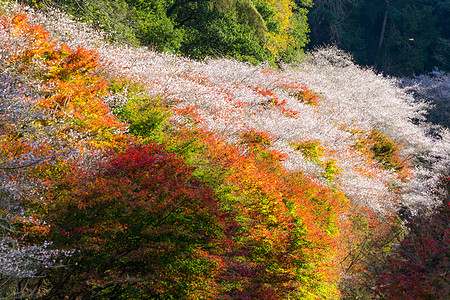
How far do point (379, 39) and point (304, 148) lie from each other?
106 feet

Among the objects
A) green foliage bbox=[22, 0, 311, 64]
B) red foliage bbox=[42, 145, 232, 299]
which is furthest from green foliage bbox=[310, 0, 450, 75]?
red foliage bbox=[42, 145, 232, 299]

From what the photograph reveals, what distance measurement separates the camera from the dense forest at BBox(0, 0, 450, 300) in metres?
7.09

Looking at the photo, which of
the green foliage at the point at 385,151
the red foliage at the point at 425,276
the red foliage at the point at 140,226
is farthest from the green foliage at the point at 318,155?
the red foliage at the point at 140,226

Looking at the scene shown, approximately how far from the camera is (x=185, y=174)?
825cm

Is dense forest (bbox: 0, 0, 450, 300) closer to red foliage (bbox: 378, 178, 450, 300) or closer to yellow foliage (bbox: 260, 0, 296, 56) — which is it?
red foliage (bbox: 378, 178, 450, 300)

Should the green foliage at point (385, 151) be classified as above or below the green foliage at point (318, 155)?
below

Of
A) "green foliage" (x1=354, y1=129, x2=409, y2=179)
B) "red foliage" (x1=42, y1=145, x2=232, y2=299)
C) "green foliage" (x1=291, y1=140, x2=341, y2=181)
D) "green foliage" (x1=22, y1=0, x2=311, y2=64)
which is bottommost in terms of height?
"green foliage" (x1=354, y1=129, x2=409, y2=179)

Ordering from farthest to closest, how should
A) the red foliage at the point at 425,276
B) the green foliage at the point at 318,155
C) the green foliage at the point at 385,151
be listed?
1. the green foliage at the point at 385,151
2. the green foliage at the point at 318,155
3. the red foliage at the point at 425,276

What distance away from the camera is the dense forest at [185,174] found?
7.09 m

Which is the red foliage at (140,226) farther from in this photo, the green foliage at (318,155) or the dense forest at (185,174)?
the green foliage at (318,155)

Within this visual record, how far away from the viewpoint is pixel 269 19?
28.4 meters

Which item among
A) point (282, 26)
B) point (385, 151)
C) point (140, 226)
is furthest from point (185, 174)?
point (282, 26)

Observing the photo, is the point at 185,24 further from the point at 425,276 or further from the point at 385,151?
the point at 425,276

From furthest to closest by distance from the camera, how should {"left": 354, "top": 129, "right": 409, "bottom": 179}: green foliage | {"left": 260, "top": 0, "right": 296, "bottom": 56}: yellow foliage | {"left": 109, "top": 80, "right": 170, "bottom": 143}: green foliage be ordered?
{"left": 260, "top": 0, "right": 296, "bottom": 56}: yellow foliage < {"left": 354, "top": 129, "right": 409, "bottom": 179}: green foliage < {"left": 109, "top": 80, "right": 170, "bottom": 143}: green foliage
